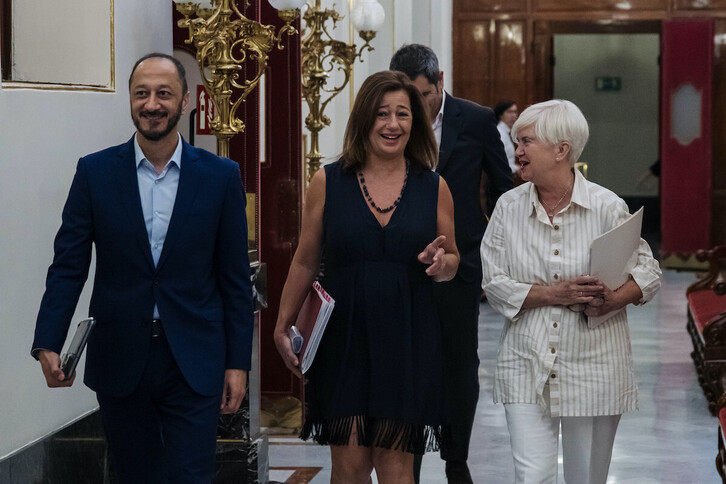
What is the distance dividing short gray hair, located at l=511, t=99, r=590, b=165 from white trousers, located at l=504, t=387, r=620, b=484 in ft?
2.54

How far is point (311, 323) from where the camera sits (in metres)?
3.54

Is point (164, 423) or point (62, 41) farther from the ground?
point (62, 41)

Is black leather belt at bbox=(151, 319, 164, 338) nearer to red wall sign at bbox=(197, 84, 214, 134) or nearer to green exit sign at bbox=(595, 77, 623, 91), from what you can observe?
red wall sign at bbox=(197, 84, 214, 134)

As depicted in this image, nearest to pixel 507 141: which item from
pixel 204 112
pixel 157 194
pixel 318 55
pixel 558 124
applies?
pixel 318 55

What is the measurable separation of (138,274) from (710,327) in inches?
196

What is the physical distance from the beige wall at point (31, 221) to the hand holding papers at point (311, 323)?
97cm

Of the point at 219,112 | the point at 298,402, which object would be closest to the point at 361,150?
the point at 219,112

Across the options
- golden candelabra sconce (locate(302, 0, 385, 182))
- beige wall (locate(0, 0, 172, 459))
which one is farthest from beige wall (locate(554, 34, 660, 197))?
beige wall (locate(0, 0, 172, 459))

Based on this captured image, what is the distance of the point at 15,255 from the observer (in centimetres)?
392

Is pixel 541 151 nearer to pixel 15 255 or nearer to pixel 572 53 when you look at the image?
pixel 15 255

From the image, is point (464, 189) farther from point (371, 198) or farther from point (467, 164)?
point (371, 198)

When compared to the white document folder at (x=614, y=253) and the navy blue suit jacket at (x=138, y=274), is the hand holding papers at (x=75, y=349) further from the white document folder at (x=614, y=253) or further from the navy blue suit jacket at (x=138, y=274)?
the white document folder at (x=614, y=253)

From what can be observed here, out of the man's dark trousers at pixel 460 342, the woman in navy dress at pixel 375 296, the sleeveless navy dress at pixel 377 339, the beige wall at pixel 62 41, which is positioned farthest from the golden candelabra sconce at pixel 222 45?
the sleeveless navy dress at pixel 377 339

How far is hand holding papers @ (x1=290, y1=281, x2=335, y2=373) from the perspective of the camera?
3469 millimetres
